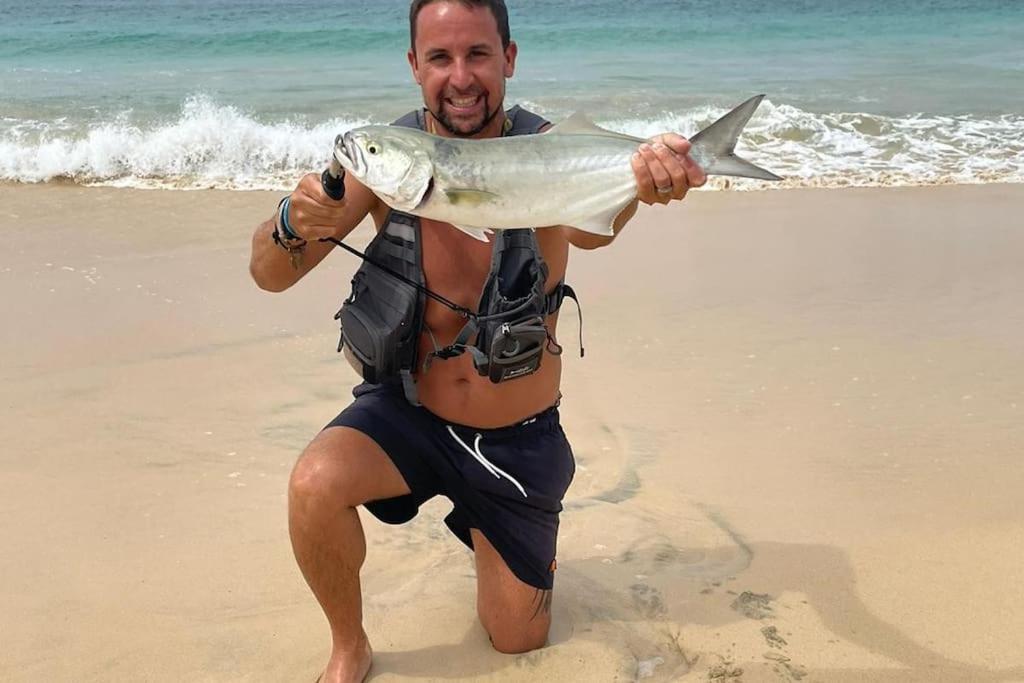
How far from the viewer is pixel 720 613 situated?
3.42m

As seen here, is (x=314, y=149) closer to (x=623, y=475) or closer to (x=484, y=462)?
(x=623, y=475)

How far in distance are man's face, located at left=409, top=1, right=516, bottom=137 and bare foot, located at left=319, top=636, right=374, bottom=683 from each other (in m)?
1.66

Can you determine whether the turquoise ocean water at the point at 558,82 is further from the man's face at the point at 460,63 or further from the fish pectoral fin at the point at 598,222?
the fish pectoral fin at the point at 598,222

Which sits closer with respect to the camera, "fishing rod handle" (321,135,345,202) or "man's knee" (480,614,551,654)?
"fishing rod handle" (321,135,345,202)

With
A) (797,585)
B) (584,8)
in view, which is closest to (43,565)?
(797,585)

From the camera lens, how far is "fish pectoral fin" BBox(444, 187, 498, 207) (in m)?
2.46

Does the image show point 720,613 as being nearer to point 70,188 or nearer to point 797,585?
point 797,585

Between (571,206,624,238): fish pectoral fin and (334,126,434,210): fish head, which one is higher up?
(334,126,434,210): fish head

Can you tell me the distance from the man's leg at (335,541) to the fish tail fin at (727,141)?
1.48 m

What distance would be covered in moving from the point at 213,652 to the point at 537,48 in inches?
841

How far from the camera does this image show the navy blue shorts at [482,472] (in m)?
3.36

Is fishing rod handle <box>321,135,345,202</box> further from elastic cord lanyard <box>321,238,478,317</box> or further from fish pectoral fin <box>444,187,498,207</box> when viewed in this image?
elastic cord lanyard <box>321,238,478,317</box>

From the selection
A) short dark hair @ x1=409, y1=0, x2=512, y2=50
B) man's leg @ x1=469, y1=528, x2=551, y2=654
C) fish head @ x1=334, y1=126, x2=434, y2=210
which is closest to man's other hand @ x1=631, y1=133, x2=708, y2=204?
fish head @ x1=334, y1=126, x2=434, y2=210

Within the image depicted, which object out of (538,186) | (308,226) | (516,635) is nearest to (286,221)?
(308,226)
